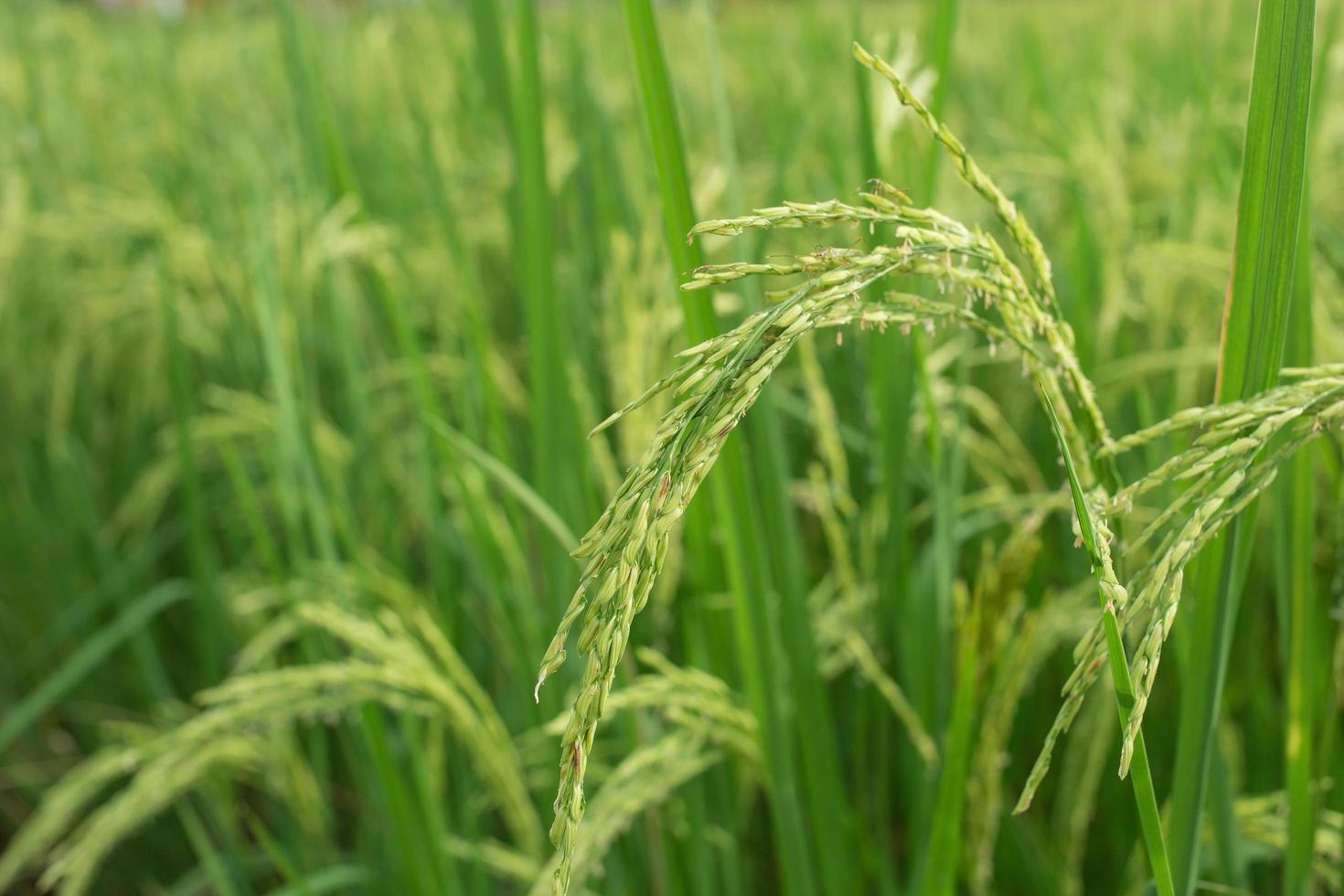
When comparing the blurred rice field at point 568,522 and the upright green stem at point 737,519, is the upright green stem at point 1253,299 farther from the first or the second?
the upright green stem at point 737,519

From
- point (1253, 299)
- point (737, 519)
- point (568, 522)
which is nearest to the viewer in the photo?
point (1253, 299)

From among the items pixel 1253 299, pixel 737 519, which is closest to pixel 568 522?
pixel 737 519

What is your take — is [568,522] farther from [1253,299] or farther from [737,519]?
[1253,299]

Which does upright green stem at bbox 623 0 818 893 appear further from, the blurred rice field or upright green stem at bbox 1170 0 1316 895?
upright green stem at bbox 1170 0 1316 895

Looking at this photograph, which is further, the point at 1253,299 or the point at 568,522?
the point at 568,522

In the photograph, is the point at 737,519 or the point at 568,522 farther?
the point at 568,522

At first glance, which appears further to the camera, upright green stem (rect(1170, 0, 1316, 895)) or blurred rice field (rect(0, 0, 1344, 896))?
blurred rice field (rect(0, 0, 1344, 896))

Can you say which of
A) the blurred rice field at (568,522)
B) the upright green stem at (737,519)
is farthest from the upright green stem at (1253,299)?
the upright green stem at (737,519)

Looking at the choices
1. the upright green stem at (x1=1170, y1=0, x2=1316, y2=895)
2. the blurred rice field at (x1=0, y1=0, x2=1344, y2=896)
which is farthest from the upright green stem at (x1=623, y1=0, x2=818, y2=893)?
the upright green stem at (x1=1170, y1=0, x2=1316, y2=895)

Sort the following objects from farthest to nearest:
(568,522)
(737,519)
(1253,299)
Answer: (568,522) → (737,519) → (1253,299)

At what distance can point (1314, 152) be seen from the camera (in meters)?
1.28

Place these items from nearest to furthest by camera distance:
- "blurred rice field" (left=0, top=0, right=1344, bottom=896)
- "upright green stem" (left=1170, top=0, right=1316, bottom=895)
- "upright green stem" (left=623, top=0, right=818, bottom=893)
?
"upright green stem" (left=1170, top=0, right=1316, bottom=895) → "upright green stem" (left=623, top=0, right=818, bottom=893) → "blurred rice field" (left=0, top=0, right=1344, bottom=896)

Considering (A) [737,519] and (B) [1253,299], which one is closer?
(B) [1253,299]

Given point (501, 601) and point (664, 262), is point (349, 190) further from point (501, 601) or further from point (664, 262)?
point (501, 601)
